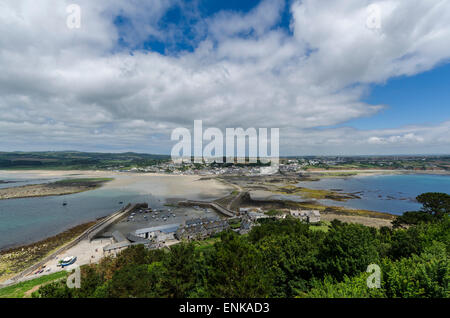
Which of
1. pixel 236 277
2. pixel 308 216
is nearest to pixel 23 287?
pixel 236 277

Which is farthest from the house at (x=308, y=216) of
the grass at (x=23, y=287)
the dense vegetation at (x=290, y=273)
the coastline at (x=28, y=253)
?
the coastline at (x=28, y=253)

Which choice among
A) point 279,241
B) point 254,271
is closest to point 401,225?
point 279,241

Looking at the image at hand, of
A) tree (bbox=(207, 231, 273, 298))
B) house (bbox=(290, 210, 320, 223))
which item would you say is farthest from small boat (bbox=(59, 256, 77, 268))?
house (bbox=(290, 210, 320, 223))

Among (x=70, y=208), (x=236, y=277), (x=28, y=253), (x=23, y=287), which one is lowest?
(x=28, y=253)

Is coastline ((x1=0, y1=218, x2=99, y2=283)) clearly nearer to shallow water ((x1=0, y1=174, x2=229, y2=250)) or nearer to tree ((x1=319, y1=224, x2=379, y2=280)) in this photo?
shallow water ((x1=0, y1=174, x2=229, y2=250))

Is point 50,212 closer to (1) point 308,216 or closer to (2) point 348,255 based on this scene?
(1) point 308,216

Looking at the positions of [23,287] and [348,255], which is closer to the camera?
[348,255]

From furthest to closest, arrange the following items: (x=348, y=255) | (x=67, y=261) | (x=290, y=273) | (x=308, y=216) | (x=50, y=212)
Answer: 1. (x=50, y=212)
2. (x=308, y=216)
3. (x=67, y=261)
4. (x=290, y=273)
5. (x=348, y=255)

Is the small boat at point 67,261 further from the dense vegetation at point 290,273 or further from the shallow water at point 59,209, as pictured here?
the shallow water at point 59,209

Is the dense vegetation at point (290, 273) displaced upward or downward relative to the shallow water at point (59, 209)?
upward
